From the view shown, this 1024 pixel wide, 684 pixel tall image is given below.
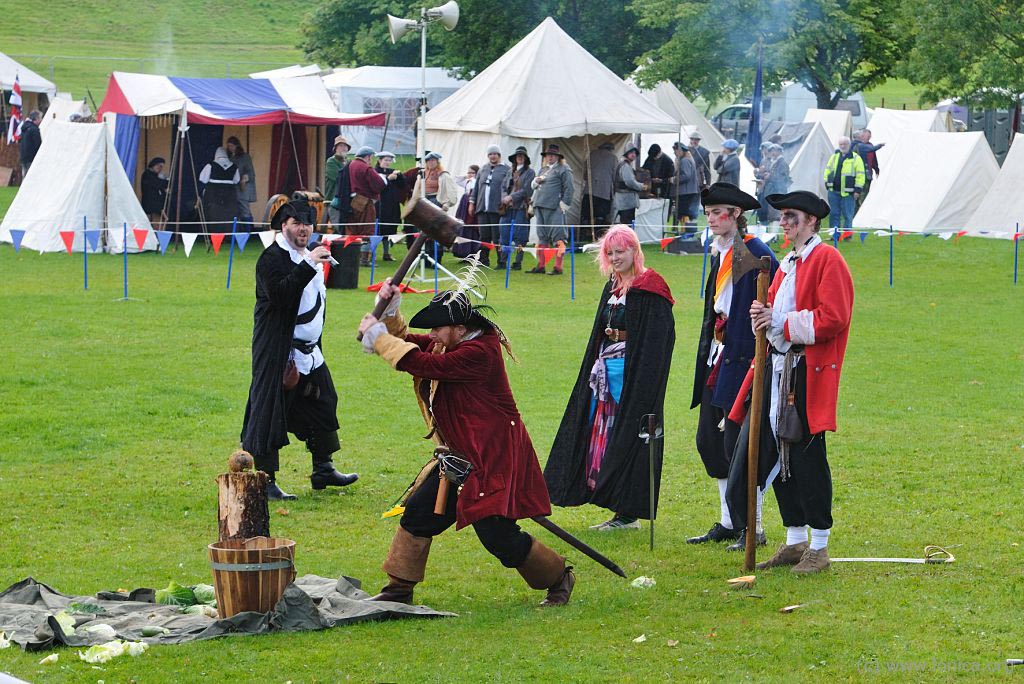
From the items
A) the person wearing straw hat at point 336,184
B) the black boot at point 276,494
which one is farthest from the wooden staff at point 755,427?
the person wearing straw hat at point 336,184

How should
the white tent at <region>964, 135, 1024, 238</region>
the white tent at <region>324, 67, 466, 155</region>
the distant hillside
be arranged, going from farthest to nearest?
1. the distant hillside
2. the white tent at <region>324, 67, 466, 155</region>
3. the white tent at <region>964, 135, 1024, 238</region>

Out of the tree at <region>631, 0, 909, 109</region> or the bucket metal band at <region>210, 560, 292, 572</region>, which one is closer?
the bucket metal band at <region>210, 560, 292, 572</region>

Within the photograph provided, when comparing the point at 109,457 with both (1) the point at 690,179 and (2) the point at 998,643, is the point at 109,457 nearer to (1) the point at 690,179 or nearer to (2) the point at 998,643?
(2) the point at 998,643

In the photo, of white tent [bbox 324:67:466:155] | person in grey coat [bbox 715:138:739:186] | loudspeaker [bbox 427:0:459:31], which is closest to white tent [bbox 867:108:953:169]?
white tent [bbox 324:67:466:155]

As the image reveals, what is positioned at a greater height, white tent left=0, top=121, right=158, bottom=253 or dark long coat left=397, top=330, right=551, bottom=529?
white tent left=0, top=121, right=158, bottom=253

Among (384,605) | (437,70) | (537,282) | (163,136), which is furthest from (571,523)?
(437,70)

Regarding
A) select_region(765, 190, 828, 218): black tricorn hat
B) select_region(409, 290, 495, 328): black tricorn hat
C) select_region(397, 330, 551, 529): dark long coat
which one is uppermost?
select_region(765, 190, 828, 218): black tricorn hat

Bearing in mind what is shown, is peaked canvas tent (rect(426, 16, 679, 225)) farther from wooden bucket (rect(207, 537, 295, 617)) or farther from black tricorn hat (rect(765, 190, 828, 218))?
wooden bucket (rect(207, 537, 295, 617))

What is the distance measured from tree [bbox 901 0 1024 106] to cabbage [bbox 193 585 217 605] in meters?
22.8

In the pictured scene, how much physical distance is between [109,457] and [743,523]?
458 cm

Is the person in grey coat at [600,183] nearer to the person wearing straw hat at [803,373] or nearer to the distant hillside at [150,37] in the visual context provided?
the person wearing straw hat at [803,373]

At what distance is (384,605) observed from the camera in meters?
6.25

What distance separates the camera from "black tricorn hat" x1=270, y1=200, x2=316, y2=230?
8273mm

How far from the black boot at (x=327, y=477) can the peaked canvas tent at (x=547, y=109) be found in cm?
1380
